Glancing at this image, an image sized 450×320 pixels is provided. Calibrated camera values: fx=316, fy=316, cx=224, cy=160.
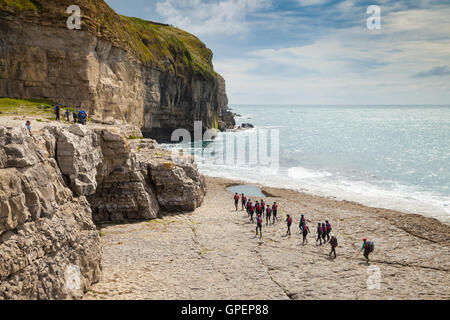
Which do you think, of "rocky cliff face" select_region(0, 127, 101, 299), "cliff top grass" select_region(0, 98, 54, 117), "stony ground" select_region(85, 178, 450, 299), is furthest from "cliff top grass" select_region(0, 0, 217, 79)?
"rocky cliff face" select_region(0, 127, 101, 299)

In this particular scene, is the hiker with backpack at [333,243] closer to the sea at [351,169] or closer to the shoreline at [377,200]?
the shoreline at [377,200]

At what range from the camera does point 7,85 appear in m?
33.9

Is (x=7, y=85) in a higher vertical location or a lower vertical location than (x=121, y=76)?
lower

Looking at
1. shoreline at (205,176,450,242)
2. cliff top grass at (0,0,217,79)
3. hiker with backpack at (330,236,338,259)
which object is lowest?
shoreline at (205,176,450,242)

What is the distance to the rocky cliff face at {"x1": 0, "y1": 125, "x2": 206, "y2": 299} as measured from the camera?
10.6m

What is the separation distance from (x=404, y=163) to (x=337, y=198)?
3187 centimetres

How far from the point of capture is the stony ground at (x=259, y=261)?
51.0 feet

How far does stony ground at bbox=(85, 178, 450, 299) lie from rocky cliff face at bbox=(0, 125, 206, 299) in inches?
86.2

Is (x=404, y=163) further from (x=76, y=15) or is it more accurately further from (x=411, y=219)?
(x=76, y=15)

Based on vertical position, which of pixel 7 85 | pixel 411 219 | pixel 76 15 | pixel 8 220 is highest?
pixel 76 15

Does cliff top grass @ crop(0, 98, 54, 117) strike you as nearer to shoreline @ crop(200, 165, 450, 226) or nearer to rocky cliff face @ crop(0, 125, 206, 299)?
rocky cliff face @ crop(0, 125, 206, 299)

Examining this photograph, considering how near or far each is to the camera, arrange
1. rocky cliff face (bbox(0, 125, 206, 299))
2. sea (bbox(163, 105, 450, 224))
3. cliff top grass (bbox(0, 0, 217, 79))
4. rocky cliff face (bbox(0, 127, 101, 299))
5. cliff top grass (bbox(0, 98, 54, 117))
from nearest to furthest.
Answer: rocky cliff face (bbox(0, 127, 101, 299)), rocky cliff face (bbox(0, 125, 206, 299)), cliff top grass (bbox(0, 98, 54, 117)), cliff top grass (bbox(0, 0, 217, 79)), sea (bbox(163, 105, 450, 224))

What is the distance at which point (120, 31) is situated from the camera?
47062 millimetres
